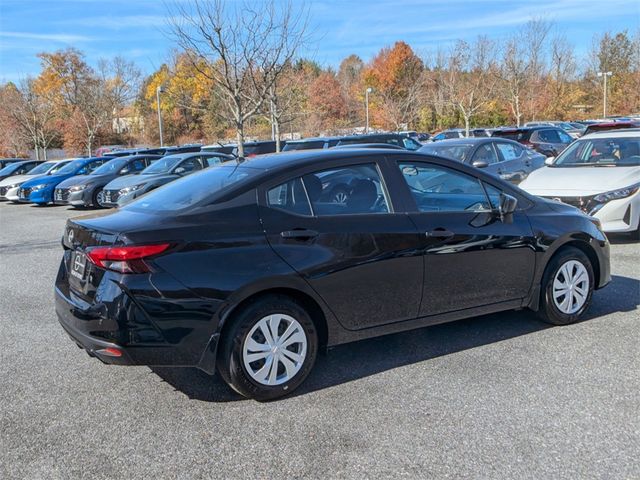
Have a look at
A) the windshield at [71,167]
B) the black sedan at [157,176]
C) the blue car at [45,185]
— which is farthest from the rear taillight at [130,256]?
the windshield at [71,167]

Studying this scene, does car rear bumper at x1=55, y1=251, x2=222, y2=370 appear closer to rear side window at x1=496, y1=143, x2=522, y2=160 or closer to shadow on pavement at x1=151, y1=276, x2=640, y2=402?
shadow on pavement at x1=151, y1=276, x2=640, y2=402

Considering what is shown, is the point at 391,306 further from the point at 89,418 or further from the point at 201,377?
the point at 89,418

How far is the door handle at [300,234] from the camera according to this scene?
3.90 meters

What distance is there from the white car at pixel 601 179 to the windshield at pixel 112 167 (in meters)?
13.2

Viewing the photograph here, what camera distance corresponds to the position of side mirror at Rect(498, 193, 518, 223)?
4791 mm

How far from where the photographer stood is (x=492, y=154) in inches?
485

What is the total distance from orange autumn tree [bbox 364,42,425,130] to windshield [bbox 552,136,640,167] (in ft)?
117

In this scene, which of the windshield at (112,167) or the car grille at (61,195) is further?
the windshield at (112,167)

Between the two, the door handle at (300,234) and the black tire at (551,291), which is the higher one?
the door handle at (300,234)

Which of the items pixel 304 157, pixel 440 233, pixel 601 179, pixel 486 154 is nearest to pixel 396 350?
pixel 440 233

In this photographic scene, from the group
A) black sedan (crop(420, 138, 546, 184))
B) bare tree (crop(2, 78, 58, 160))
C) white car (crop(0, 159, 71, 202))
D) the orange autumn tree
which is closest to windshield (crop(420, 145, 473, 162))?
black sedan (crop(420, 138, 546, 184))

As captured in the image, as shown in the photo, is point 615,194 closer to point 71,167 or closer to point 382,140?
point 382,140

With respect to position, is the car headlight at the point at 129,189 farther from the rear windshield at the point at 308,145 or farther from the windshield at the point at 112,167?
the rear windshield at the point at 308,145

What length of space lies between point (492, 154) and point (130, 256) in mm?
10148
